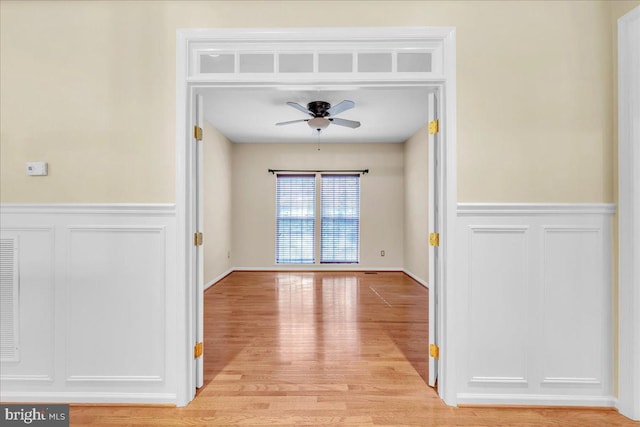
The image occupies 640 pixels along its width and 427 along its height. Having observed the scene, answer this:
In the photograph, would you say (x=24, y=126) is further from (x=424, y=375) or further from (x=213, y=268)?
(x=213, y=268)

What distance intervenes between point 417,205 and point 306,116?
2611 millimetres

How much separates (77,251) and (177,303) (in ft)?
2.32

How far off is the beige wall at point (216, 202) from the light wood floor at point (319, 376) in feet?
4.44

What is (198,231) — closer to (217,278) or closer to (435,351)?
(435,351)

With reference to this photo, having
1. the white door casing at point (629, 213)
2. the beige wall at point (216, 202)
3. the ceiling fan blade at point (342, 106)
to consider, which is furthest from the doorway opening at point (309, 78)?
the beige wall at point (216, 202)

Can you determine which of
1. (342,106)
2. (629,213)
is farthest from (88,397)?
(342,106)

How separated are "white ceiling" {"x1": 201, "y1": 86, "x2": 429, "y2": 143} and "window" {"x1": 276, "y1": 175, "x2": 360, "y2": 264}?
1.02 metres

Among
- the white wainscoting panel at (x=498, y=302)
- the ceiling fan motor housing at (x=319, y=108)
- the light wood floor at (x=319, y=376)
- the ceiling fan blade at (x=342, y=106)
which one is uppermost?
the ceiling fan motor housing at (x=319, y=108)

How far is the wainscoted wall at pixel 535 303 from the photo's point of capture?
2.04m

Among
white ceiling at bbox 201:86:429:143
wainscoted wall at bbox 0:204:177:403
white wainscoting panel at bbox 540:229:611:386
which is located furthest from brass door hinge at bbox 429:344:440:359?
white ceiling at bbox 201:86:429:143

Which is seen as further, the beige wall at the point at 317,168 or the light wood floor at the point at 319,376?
the beige wall at the point at 317,168

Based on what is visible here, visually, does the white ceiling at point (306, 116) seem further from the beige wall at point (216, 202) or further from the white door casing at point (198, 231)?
the white door casing at point (198, 231)

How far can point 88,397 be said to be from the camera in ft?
6.77

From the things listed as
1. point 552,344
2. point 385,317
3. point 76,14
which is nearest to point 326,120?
point 385,317
